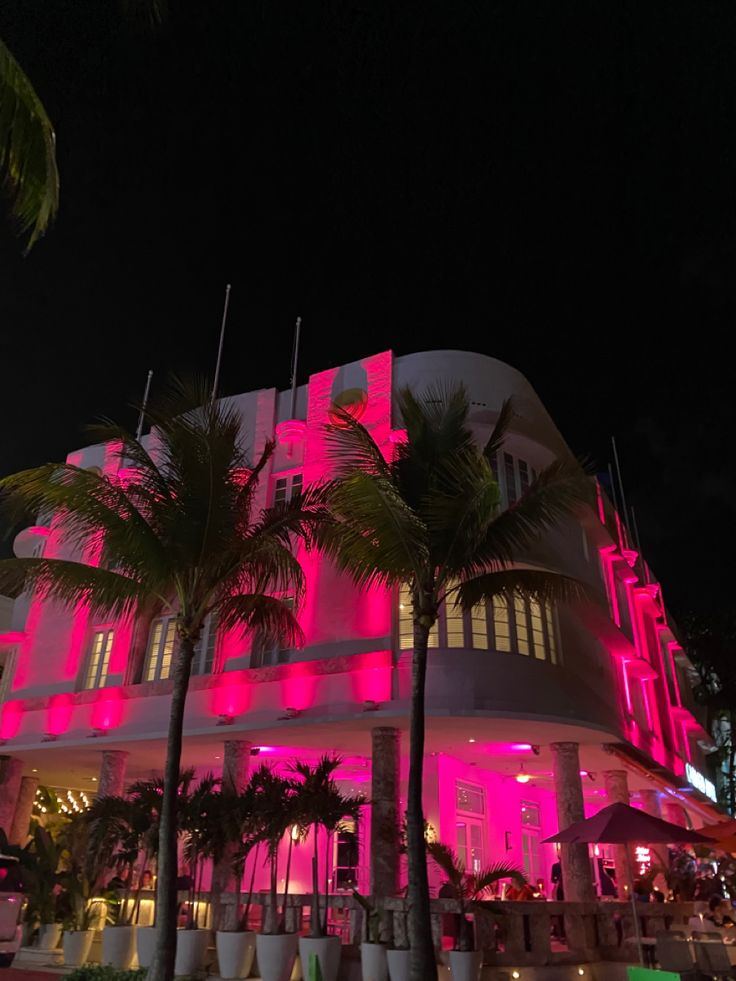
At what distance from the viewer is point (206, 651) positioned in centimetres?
2039

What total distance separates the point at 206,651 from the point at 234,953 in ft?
26.1

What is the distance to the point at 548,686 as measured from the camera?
16922mm

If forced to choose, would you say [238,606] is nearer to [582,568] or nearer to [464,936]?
[464,936]

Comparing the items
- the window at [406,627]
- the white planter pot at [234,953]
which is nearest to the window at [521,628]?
the window at [406,627]

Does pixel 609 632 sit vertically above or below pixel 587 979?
above

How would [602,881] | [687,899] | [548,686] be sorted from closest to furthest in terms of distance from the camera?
[548,686] < [687,899] < [602,881]

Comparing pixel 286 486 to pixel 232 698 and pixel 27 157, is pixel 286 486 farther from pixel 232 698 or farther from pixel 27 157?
pixel 27 157

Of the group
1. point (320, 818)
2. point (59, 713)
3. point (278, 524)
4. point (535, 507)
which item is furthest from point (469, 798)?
point (535, 507)

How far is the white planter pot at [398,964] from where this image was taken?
39.2 ft

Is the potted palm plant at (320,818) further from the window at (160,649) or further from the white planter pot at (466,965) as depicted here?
the window at (160,649)

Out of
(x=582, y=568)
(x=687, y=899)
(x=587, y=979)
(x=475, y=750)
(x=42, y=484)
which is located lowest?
(x=587, y=979)

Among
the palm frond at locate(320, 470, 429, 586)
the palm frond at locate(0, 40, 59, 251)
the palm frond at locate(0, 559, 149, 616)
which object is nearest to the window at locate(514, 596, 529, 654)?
the palm frond at locate(320, 470, 429, 586)

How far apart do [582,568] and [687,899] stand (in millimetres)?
8377

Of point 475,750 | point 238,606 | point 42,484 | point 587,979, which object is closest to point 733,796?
point 475,750
